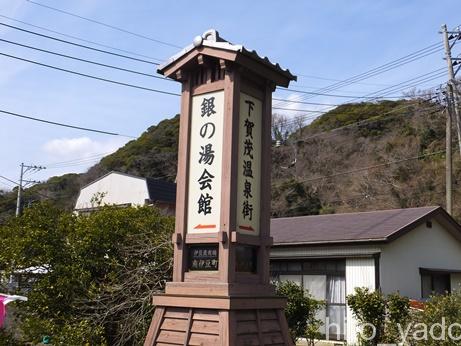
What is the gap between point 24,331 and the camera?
838 centimetres

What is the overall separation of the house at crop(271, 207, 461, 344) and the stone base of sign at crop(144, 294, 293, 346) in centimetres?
826

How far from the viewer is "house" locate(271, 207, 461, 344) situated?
14.4 metres

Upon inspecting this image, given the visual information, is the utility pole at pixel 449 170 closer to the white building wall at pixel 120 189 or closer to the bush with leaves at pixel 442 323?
the bush with leaves at pixel 442 323

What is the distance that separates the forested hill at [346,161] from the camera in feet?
103

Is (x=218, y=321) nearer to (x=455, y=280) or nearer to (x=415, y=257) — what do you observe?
(x=415, y=257)

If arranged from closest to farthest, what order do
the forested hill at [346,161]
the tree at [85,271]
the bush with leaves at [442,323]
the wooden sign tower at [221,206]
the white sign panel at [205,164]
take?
the wooden sign tower at [221,206]
the white sign panel at [205,164]
the bush with leaves at [442,323]
the tree at [85,271]
the forested hill at [346,161]

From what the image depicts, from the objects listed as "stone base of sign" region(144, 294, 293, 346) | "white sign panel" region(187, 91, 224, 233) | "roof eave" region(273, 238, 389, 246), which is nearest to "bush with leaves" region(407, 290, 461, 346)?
"stone base of sign" region(144, 294, 293, 346)

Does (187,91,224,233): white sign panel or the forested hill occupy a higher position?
the forested hill

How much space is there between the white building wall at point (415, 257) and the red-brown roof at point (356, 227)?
419mm

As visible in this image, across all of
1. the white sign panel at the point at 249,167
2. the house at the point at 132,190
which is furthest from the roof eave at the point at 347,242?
the house at the point at 132,190

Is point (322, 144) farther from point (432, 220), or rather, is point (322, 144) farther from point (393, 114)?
point (432, 220)

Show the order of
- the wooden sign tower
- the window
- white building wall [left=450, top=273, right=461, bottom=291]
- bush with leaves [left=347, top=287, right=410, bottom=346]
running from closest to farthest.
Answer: the wooden sign tower
bush with leaves [left=347, top=287, right=410, bottom=346]
the window
white building wall [left=450, top=273, right=461, bottom=291]

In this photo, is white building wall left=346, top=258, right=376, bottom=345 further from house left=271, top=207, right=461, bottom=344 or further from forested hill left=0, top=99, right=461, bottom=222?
forested hill left=0, top=99, right=461, bottom=222

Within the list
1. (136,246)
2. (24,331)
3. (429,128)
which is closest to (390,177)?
(429,128)
